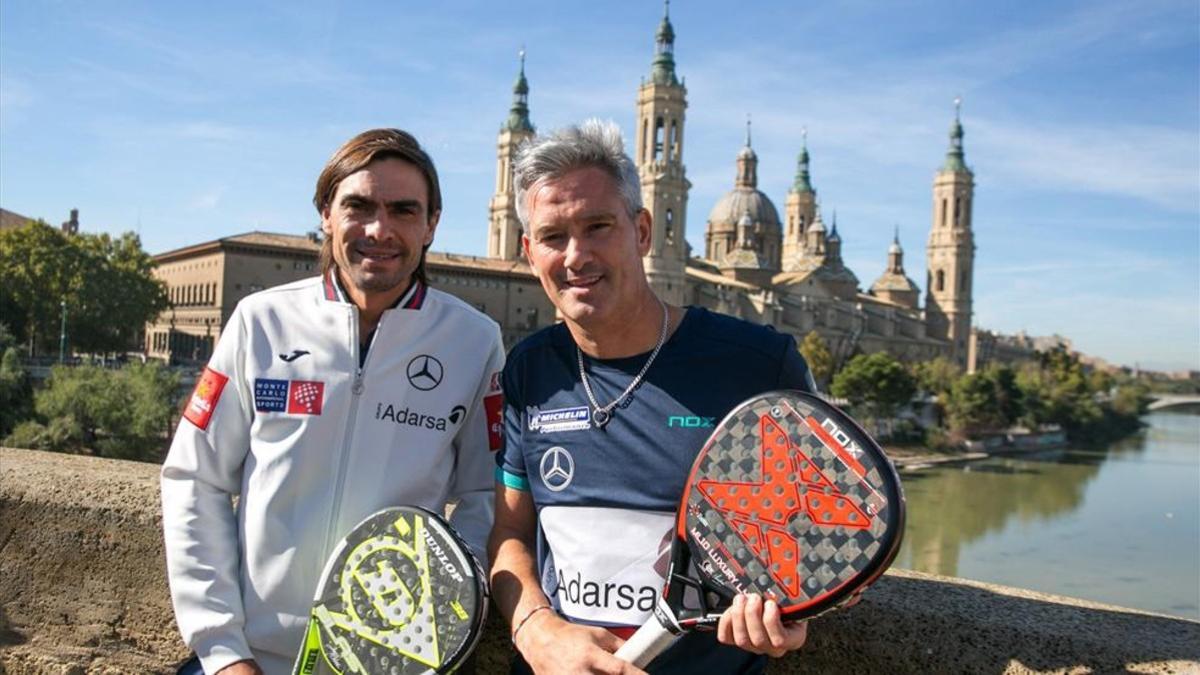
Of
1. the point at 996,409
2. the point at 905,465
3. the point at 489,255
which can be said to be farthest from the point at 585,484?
the point at 489,255

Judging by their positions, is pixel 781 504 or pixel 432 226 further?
pixel 432 226

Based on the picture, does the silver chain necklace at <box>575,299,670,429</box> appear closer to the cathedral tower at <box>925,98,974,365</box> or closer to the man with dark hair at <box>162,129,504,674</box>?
the man with dark hair at <box>162,129,504,674</box>

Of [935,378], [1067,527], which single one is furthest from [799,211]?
[1067,527]

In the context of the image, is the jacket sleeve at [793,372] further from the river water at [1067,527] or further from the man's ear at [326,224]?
the river water at [1067,527]

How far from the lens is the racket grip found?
1.55 meters

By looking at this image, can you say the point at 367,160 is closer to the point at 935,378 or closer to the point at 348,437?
the point at 348,437

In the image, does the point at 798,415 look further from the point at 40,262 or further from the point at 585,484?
the point at 40,262

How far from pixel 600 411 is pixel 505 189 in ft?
168

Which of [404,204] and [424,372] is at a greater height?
[404,204]

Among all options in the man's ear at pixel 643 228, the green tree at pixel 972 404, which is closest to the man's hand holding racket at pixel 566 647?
the man's ear at pixel 643 228

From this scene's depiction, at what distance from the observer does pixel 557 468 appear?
5.89ft

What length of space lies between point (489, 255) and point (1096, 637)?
178 feet

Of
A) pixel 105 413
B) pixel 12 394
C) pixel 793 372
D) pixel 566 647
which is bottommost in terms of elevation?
pixel 105 413

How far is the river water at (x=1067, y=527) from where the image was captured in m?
20.5
